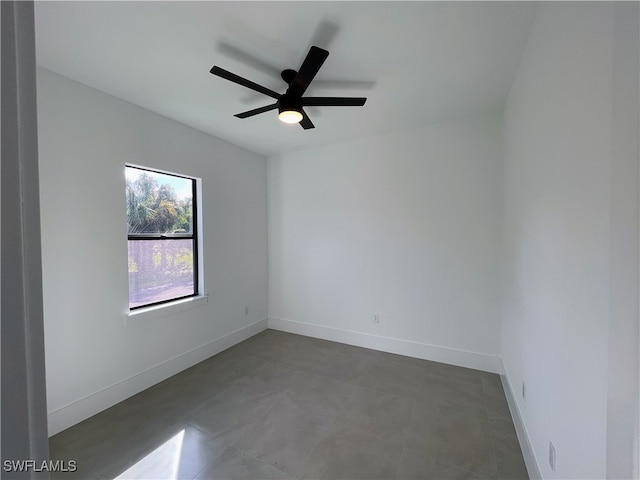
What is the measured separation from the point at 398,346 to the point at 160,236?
3.03 metres

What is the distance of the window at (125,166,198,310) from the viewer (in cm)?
246

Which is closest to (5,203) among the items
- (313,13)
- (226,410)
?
(313,13)

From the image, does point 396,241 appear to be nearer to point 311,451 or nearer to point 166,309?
point 311,451

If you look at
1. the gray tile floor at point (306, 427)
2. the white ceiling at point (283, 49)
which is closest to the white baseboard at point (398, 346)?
the gray tile floor at point (306, 427)

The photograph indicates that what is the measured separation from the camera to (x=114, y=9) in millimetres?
1393

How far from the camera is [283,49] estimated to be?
1.71m

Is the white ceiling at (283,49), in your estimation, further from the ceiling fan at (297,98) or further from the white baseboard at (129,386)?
the white baseboard at (129,386)

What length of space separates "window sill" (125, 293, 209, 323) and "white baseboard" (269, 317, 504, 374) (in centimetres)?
134

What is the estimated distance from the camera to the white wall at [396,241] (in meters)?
2.71

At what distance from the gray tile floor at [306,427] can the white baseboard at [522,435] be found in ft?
0.16

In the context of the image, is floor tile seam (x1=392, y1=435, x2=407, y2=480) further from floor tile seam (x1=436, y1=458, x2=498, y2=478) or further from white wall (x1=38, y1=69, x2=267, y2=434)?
white wall (x1=38, y1=69, x2=267, y2=434)

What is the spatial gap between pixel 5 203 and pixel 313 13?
1710 millimetres

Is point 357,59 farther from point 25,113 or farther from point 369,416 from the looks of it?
point 369,416

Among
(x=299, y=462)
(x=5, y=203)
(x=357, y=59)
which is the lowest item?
(x=299, y=462)
